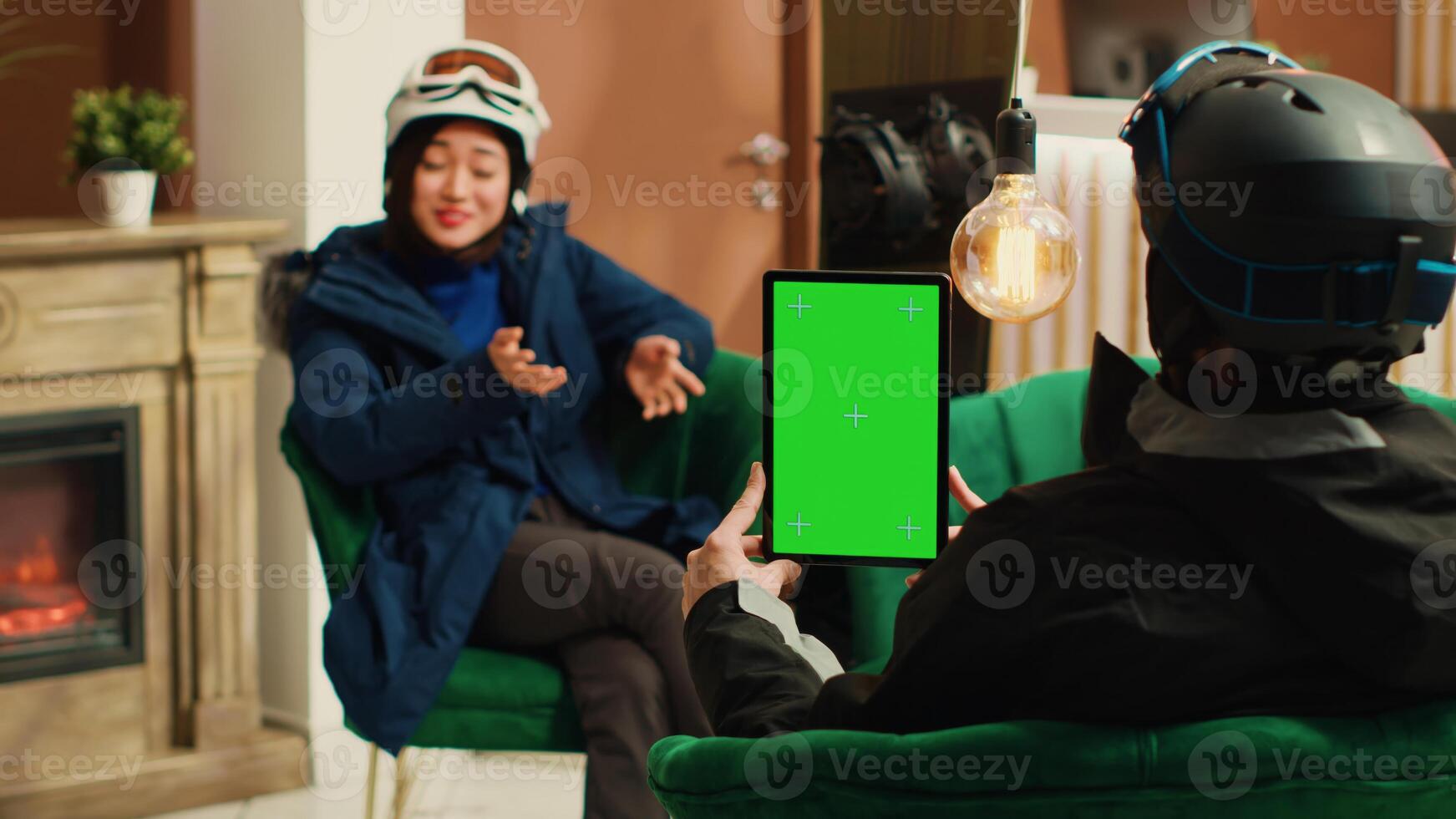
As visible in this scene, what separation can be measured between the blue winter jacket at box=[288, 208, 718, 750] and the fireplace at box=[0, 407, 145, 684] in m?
0.65

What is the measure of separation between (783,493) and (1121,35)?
2.73 metres

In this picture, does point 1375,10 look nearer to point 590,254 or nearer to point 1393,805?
point 590,254

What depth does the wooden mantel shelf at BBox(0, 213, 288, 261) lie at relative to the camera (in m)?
2.81

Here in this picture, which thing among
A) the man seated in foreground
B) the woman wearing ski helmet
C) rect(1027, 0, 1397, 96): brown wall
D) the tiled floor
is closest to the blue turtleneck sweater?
the woman wearing ski helmet

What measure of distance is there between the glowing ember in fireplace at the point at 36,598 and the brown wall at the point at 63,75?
0.82 m

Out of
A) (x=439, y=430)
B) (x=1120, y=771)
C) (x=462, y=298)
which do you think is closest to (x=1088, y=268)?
(x=462, y=298)

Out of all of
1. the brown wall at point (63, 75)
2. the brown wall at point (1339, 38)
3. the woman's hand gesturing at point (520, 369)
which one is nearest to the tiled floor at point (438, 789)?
the woman's hand gesturing at point (520, 369)

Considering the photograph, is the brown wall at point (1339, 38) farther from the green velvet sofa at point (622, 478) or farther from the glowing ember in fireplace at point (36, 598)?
the glowing ember in fireplace at point (36, 598)

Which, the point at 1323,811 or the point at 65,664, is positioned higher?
the point at 1323,811

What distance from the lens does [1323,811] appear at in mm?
989

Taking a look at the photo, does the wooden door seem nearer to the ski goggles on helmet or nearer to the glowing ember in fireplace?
the ski goggles on helmet

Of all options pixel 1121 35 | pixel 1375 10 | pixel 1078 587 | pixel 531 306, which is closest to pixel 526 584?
pixel 531 306

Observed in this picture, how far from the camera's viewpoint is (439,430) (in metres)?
2.45

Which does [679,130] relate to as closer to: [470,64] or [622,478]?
[470,64]
